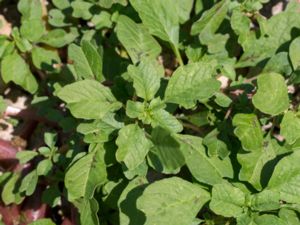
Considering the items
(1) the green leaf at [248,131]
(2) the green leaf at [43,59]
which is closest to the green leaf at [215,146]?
(1) the green leaf at [248,131]

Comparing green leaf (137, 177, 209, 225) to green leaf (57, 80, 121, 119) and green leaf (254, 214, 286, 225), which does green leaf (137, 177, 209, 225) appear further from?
green leaf (57, 80, 121, 119)

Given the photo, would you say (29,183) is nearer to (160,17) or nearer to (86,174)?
(86,174)

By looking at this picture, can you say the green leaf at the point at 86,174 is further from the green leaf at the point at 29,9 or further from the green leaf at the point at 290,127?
the green leaf at the point at 29,9

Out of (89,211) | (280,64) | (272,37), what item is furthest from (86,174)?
(272,37)

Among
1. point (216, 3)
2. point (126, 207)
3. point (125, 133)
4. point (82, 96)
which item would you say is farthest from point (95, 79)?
point (216, 3)

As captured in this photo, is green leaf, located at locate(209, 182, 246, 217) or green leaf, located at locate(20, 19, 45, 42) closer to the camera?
green leaf, located at locate(209, 182, 246, 217)

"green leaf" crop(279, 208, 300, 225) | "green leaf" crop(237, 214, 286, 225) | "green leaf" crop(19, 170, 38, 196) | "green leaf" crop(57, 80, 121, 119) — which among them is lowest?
"green leaf" crop(19, 170, 38, 196)

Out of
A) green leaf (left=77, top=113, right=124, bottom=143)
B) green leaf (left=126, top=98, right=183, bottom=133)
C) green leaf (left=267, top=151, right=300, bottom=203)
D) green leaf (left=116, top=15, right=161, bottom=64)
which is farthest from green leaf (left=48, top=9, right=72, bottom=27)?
green leaf (left=267, top=151, right=300, bottom=203)
